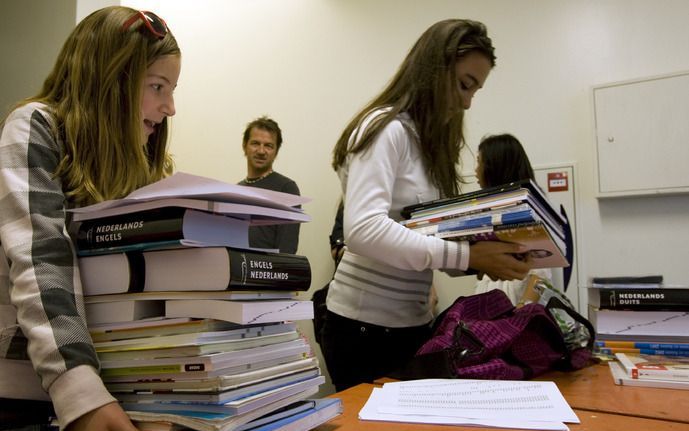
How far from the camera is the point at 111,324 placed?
2.03 ft

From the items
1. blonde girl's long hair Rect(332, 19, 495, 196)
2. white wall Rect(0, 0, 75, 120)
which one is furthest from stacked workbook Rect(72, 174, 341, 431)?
white wall Rect(0, 0, 75, 120)

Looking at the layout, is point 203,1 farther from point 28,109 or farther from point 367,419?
point 367,419

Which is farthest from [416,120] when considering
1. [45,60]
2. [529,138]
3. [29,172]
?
[45,60]

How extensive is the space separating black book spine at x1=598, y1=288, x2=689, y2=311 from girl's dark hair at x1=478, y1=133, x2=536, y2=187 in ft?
3.19

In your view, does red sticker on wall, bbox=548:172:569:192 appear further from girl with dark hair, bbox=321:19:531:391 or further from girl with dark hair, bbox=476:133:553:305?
girl with dark hair, bbox=321:19:531:391

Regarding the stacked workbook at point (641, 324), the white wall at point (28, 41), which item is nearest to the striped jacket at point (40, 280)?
the stacked workbook at point (641, 324)

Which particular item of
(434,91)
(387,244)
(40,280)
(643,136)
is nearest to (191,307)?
(40,280)

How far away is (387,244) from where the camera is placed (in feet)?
3.62

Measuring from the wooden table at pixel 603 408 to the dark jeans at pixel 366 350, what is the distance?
18cm

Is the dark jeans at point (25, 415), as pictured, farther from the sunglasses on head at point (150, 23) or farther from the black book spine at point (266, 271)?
the sunglasses on head at point (150, 23)

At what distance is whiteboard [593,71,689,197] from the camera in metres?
2.27

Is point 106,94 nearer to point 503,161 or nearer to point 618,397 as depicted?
point 618,397

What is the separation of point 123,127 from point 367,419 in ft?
1.82

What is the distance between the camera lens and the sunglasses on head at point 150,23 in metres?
0.79
